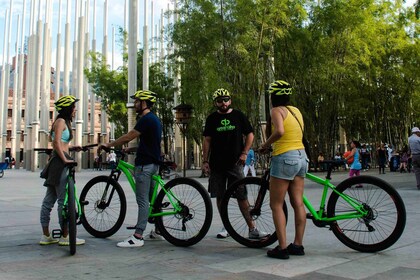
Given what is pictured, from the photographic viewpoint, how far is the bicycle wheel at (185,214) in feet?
16.7

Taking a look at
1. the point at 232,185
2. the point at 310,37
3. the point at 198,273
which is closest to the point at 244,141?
the point at 232,185

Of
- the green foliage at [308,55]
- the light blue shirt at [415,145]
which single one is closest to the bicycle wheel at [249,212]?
the light blue shirt at [415,145]

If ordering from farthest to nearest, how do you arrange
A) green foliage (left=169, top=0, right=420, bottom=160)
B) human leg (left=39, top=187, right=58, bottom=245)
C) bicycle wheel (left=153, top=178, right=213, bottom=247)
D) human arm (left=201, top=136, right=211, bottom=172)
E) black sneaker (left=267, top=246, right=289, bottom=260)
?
green foliage (left=169, top=0, right=420, bottom=160)
human arm (left=201, top=136, right=211, bottom=172)
human leg (left=39, top=187, right=58, bottom=245)
bicycle wheel (left=153, top=178, right=213, bottom=247)
black sneaker (left=267, top=246, right=289, bottom=260)

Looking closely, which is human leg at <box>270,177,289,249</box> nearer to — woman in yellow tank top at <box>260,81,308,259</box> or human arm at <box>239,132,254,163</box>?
woman in yellow tank top at <box>260,81,308,259</box>

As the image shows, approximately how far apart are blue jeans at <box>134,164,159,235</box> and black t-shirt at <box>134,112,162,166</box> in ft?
0.28

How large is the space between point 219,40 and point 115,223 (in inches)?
663

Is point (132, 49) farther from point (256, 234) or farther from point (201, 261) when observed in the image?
point (201, 261)

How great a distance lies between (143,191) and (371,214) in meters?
2.55

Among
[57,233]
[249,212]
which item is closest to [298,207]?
[249,212]

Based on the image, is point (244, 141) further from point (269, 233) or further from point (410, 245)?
point (410, 245)

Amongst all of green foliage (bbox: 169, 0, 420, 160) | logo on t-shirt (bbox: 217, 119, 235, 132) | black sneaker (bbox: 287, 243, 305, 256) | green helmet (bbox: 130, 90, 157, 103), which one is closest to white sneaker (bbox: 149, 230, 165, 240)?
logo on t-shirt (bbox: 217, 119, 235, 132)

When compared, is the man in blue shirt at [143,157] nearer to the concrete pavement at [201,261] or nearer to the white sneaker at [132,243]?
the white sneaker at [132,243]

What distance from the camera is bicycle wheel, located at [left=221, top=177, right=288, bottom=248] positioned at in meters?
5.11

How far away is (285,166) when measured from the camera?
4.53 meters
